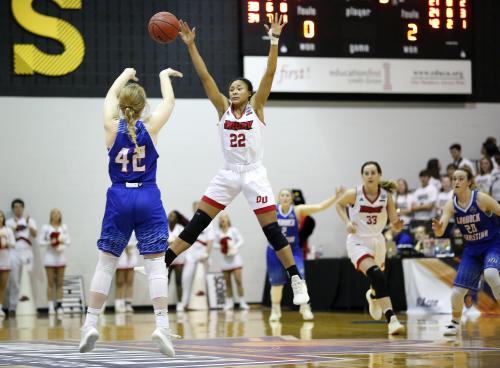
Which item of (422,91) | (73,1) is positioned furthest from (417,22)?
(73,1)

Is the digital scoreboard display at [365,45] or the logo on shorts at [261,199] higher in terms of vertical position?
the digital scoreboard display at [365,45]

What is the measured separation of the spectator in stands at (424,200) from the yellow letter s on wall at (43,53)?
23.2 ft

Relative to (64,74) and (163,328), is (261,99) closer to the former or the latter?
(163,328)

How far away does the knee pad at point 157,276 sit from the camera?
631 cm

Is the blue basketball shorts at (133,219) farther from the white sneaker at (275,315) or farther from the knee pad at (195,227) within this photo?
the white sneaker at (275,315)

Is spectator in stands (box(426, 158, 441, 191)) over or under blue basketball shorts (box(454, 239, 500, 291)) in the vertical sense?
over

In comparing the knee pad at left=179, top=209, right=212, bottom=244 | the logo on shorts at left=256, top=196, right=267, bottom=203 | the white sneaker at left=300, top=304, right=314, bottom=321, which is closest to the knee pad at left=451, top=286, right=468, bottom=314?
the logo on shorts at left=256, top=196, right=267, bottom=203

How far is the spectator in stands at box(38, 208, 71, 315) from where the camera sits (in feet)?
56.7

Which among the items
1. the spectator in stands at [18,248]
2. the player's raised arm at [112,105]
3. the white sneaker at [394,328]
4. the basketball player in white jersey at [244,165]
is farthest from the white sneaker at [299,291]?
the spectator in stands at [18,248]

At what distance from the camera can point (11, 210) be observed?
17.9m

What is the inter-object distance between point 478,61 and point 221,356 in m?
14.6

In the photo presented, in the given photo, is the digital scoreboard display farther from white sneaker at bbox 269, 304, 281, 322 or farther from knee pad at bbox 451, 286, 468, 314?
knee pad at bbox 451, 286, 468, 314

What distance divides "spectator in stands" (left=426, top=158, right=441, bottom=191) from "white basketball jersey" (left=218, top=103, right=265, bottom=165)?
33.8 feet

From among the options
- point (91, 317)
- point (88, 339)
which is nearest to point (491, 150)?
point (91, 317)
